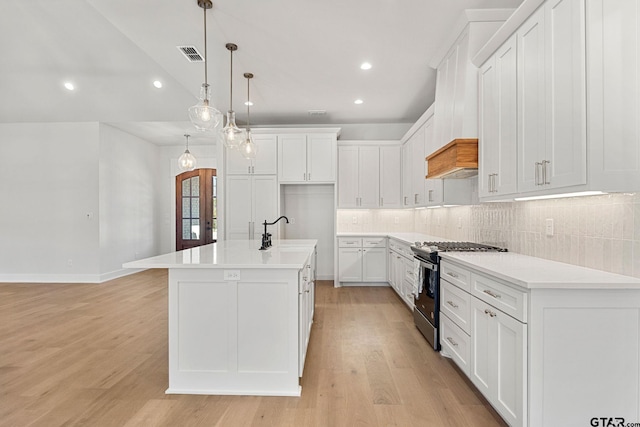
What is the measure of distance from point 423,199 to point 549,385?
9.88 feet

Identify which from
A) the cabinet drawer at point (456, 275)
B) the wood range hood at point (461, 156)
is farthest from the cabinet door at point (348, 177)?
the cabinet drawer at point (456, 275)

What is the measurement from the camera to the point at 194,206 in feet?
25.8

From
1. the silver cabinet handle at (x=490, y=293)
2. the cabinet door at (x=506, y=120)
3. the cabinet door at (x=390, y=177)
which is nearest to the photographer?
the silver cabinet handle at (x=490, y=293)

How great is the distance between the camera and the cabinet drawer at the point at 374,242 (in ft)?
18.0

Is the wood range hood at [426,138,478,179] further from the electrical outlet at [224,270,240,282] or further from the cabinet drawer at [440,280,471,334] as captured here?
the electrical outlet at [224,270,240,282]

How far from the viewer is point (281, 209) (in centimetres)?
580

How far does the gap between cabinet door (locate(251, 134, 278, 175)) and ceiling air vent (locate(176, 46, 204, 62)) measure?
1880 mm

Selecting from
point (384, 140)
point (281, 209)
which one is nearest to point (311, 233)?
point (281, 209)

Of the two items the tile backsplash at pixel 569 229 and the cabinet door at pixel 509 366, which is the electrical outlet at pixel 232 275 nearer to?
the cabinet door at pixel 509 366

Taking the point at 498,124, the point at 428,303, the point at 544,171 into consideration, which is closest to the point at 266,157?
the point at 428,303

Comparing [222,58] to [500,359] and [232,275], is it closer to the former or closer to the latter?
[232,275]

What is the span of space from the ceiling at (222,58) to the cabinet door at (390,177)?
66 centimetres

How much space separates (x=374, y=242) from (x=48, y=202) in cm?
587

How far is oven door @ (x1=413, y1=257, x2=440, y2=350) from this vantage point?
9.78 ft
